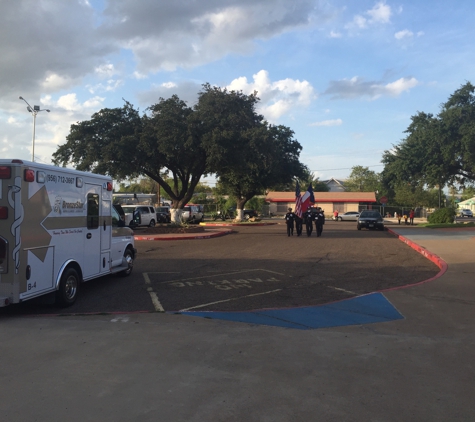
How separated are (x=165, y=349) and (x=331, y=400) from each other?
92.2 inches

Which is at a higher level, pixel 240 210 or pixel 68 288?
pixel 240 210

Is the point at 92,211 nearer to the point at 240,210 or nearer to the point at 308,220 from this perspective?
the point at 308,220

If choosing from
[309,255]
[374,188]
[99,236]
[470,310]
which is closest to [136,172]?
[309,255]

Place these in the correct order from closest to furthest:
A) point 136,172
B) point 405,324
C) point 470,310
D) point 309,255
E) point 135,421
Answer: point 135,421, point 405,324, point 470,310, point 309,255, point 136,172

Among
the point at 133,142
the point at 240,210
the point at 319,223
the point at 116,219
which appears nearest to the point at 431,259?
the point at 116,219

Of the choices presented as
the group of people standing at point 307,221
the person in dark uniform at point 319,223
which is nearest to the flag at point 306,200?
the group of people standing at point 307,221

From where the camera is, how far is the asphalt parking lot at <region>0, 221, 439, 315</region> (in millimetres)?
8836

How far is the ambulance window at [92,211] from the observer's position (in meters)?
9.30

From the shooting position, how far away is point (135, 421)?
13.2 feet

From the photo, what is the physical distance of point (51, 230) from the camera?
8039 millimetres

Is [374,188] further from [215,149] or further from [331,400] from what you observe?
[331,400]

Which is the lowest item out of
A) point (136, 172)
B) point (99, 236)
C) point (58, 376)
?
point (58, 376)

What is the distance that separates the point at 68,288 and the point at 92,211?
1627 millimetres

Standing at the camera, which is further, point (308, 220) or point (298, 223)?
point (298, 223)
